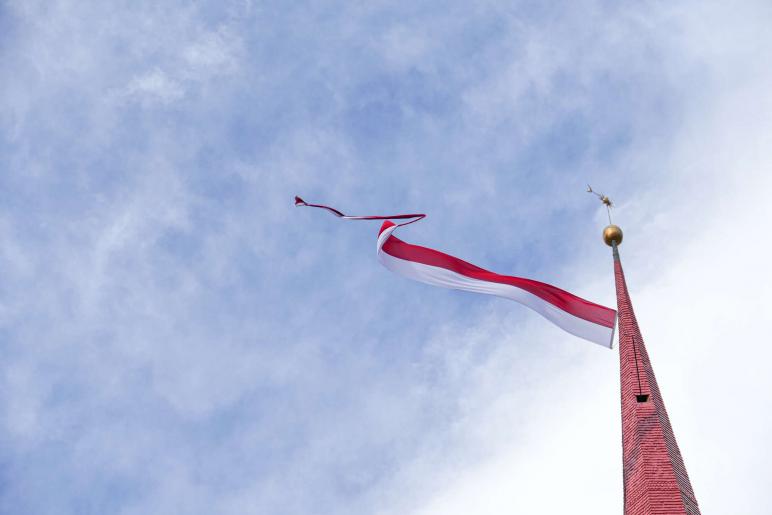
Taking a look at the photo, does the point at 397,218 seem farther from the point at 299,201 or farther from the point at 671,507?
the point at 671,507

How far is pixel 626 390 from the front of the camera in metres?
46.8

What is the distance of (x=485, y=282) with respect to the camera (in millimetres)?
41031

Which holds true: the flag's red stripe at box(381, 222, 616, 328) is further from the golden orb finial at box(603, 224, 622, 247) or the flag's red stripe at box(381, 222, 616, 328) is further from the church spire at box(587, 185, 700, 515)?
the golden orb finial at box(603, 224, 622, 247)

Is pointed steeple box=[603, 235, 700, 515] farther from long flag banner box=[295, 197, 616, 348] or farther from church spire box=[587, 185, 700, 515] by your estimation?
long flag banner box=[295, 197, 616, 348]

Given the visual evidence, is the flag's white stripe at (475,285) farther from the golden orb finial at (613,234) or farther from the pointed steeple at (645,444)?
the golden orb finial at (613,234)

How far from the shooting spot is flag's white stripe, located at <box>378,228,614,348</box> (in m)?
40.4

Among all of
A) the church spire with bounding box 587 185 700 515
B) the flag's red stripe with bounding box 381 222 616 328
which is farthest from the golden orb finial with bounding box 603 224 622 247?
the flag's red stripe with bounding box 381 222 616 328

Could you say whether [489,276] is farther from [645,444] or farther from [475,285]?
[645,444]

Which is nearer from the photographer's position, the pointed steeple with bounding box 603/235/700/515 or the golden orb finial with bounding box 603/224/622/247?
the pointed steeple with bounding box 603/235/700/515

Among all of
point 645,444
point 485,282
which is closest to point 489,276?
point 485,282

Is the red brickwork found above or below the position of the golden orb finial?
below

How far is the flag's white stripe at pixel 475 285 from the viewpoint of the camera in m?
40.4

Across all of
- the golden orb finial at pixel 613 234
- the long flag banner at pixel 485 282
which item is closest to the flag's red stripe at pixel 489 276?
the long flag banner at pixel 485 282

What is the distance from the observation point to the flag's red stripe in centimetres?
4028
